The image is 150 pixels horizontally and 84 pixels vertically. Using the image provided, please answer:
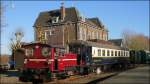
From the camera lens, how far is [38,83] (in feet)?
78.1

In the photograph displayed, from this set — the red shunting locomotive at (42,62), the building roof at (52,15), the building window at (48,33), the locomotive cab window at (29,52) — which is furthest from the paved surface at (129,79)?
the building window at (48,33)

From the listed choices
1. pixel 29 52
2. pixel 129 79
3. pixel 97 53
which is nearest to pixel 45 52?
pixel 29 52

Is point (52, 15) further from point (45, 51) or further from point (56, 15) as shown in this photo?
point (45, 51)

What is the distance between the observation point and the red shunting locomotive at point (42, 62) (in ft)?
76.6

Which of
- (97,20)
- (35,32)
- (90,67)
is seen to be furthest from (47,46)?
(97,20)

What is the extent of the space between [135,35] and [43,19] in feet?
201

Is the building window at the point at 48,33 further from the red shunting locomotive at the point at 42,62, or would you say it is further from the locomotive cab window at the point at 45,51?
the locomotive cab window at the point at 45,51

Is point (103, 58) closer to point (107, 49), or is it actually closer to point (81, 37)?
point (107, 49)

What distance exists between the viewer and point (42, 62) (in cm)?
2391

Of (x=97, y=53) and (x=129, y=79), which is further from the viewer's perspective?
(x=97, y=53)

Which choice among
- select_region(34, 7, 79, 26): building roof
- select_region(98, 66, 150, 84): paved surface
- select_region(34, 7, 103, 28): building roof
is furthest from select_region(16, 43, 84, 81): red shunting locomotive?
select_region(34, 7, 79, 26): building roof

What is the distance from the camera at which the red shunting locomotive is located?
23.4 meters

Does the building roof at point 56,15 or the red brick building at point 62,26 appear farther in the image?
the building roof at point 56,15

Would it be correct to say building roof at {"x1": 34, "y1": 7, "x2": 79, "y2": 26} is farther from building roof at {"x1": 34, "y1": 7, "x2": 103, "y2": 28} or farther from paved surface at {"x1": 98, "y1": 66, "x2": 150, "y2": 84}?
paved surface at {"x1": 98, "y1": 66, "x2": 150, "y2": 84}
